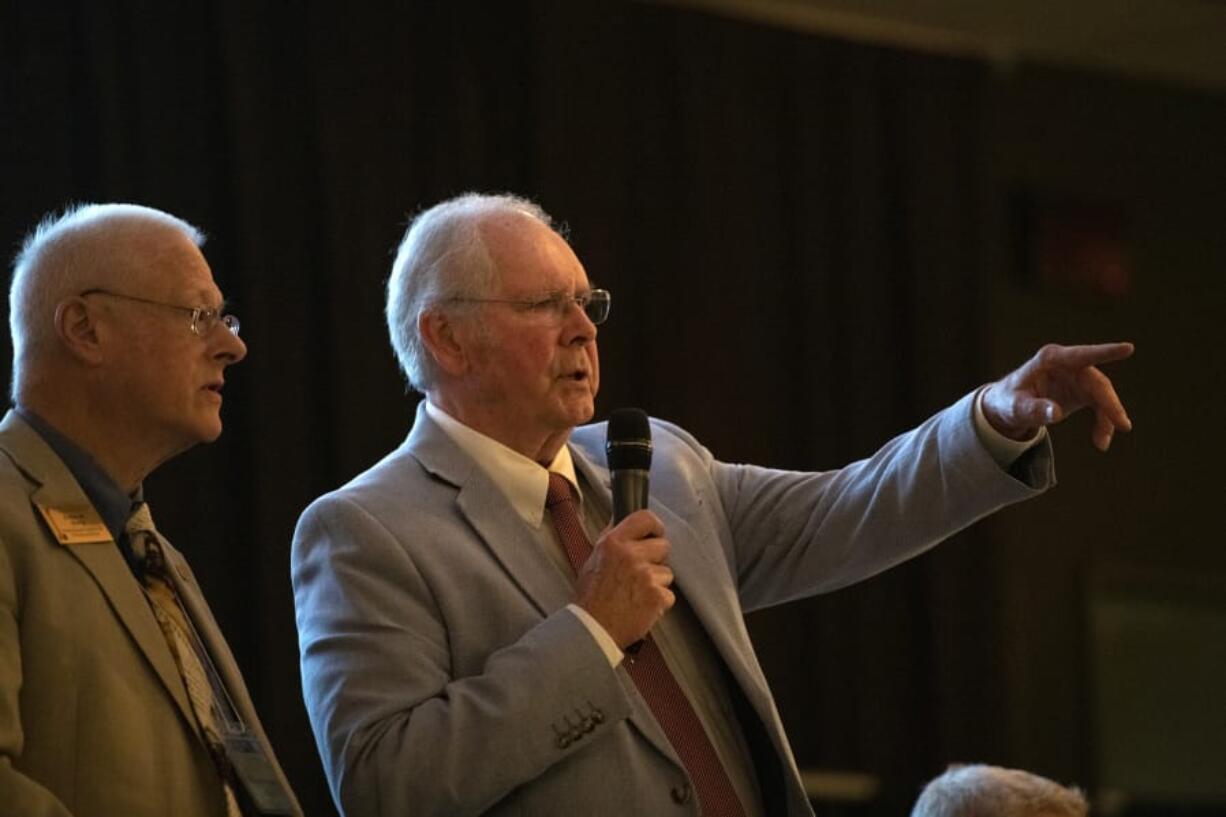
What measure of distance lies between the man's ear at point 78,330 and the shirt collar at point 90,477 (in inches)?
4.3

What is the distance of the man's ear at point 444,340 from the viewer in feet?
10.2

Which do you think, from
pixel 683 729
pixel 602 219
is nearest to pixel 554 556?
pixel 683 729

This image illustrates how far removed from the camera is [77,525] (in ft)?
8.63

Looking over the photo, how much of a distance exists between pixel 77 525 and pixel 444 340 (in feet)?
2.42

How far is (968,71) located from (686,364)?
1.68m

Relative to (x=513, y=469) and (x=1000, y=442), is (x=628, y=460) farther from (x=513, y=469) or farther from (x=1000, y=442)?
(x=1000, y=442)

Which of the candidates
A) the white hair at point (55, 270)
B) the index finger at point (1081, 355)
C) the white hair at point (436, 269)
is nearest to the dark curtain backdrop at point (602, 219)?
the white hair at point (436, 269)

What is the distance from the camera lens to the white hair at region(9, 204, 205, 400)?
2.81 meters

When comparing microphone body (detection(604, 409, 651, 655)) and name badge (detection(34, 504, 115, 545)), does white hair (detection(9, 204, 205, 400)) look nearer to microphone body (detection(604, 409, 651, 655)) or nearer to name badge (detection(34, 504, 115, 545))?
name badge (detection(34, 504, 115, 545))

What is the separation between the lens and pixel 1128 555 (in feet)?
24.1

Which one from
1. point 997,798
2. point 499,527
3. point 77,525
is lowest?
point 997,798

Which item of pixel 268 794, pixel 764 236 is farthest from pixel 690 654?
pixel 764 236

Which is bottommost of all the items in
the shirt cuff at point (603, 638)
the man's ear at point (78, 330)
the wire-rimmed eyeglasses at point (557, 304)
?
the shirt cuff at point (603, 638)

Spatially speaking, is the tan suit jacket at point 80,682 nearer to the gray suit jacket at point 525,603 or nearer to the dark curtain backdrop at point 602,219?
the gray suit jacket at point 525,603
